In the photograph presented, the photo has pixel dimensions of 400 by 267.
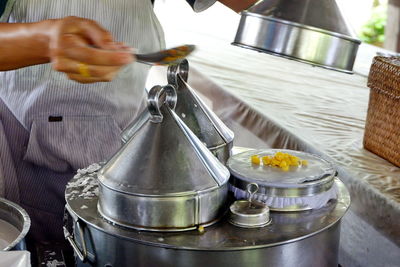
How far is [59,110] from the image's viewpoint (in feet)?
5.24

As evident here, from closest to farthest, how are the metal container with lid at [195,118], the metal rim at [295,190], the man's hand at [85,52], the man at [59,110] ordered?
the man's hand at [85,52] < the metal rim at [295,190] < the metal container with lid at [195,118] < the man at [59,110]

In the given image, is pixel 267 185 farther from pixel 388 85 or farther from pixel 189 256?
pixel 388 85

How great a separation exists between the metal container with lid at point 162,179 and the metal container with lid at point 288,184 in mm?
72

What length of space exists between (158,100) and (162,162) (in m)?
0.10

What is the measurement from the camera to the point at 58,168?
163cm

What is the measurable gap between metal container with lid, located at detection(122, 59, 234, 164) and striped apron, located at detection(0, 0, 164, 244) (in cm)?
42

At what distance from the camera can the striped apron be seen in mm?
1572

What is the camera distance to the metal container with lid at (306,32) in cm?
102

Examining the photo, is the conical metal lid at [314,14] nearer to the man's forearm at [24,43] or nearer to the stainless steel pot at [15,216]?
the man's forearm at [24,43]

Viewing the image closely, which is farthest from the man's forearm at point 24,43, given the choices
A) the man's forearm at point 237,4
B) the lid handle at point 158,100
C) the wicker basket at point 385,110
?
the wicker basket at point 385,110

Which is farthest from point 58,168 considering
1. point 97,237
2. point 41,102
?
point 97,237

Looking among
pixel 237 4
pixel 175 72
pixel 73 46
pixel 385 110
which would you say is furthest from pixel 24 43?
pixel 385 110

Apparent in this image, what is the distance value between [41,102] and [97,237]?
0.64 m

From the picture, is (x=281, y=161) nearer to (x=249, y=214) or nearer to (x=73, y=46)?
(x=249, y=214)
